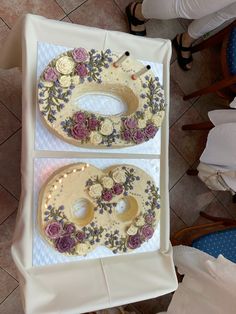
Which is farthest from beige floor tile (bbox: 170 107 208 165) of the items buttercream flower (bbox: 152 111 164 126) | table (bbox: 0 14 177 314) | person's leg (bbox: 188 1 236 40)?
buttercream flower (bbox: 152 111 164 126)

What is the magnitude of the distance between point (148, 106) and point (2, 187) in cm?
100

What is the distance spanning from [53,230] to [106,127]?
0.40 m

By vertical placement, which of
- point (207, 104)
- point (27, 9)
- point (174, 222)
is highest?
point (27, 9)

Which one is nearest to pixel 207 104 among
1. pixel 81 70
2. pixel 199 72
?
pixel 199 72

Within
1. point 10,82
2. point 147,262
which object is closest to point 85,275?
point 147,262

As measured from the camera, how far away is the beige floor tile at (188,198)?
2514 mm

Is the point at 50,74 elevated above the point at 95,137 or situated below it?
above

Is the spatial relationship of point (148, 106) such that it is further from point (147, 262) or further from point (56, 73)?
point (147, 262)

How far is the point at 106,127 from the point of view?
1291 millimetres

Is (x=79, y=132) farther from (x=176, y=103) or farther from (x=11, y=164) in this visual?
(x=176, y=103)

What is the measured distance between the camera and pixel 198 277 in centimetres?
186

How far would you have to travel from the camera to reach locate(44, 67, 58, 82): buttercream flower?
1227 millimetres

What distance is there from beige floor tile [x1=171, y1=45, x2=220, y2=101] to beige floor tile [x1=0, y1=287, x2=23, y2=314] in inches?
65.8

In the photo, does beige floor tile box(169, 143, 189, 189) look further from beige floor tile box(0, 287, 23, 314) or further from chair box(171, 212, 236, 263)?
beige floor tile box(0, 287, 23, 314)
